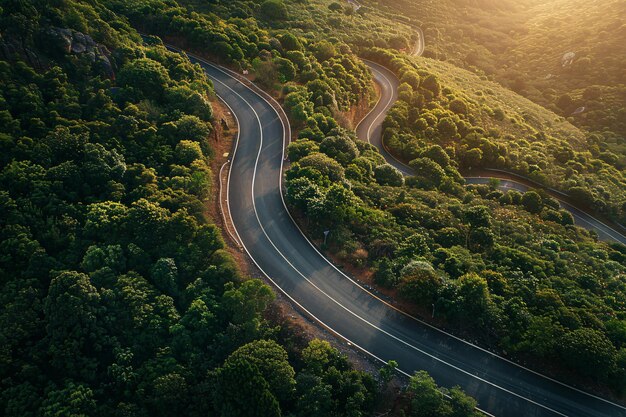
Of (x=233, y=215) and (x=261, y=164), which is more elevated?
(x=261, y=164)

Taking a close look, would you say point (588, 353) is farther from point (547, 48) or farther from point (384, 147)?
point (547, 48)

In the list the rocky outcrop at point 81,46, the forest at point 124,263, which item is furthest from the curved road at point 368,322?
the rocky outcrop at point 81,46

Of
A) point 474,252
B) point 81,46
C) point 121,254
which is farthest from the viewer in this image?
point 81,46

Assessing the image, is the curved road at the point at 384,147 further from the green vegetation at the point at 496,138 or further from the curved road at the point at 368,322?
the curved road at the point at 368,322

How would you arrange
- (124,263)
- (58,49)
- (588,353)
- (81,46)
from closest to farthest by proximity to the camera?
(588,353), (124,263), (58,49), (81,46)

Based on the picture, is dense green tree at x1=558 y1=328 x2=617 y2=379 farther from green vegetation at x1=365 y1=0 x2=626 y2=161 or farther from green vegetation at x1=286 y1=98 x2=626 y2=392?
green vegetation at x1=365 y1=0 x2=626 y2=161

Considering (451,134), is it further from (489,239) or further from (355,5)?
(355,5)

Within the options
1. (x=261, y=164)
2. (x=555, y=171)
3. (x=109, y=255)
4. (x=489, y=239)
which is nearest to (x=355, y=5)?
(x=555, y=171)

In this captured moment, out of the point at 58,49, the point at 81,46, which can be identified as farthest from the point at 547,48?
the point at 58,49

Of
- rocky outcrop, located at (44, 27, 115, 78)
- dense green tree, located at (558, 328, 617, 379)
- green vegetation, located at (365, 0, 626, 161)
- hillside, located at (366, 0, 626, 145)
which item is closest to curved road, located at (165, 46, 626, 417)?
dense green tree, located at (558, 328, 617, 379)
